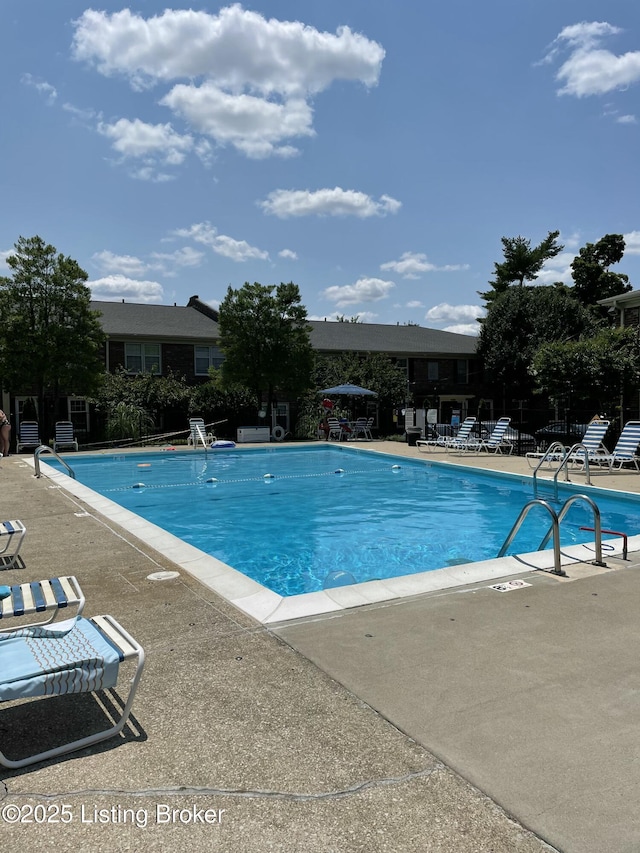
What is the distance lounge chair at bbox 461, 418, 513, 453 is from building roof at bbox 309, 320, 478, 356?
1296cm

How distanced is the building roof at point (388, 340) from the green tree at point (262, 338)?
5.60 m

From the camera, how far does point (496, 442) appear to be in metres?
18.9

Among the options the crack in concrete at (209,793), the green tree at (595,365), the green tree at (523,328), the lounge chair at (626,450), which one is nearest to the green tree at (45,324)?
the green tree at (595,365)

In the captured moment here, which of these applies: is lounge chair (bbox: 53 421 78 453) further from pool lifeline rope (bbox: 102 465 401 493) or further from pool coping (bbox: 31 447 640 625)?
pool coping (bbox: 31 447 640 625)

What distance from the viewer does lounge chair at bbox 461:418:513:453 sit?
1891 centimetres

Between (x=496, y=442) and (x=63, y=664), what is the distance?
17.5 meters

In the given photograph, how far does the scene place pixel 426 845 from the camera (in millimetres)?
2148

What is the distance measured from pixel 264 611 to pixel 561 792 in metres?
2.57

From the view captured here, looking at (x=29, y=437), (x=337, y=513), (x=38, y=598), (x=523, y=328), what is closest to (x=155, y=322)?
(x=29, y=437)

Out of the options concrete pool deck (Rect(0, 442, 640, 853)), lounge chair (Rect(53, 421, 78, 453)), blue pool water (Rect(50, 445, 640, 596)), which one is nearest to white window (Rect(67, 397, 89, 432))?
lounge chair (Rect(53, 421, 78, 453))

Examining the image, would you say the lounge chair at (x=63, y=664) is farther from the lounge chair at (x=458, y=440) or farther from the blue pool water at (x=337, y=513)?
the lounge chair at (x=458, y=440)

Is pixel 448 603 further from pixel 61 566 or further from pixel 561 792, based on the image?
pixel 61 566

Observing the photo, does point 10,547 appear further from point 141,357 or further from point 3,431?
point 141,357

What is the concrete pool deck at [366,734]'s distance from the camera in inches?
88.5
